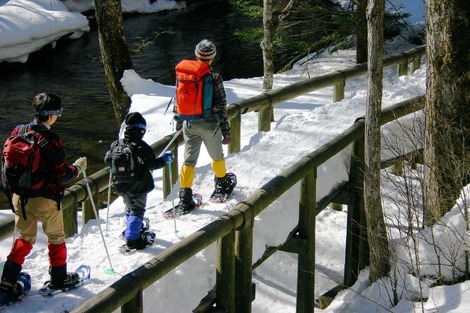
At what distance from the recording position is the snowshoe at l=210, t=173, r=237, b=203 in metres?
6.49

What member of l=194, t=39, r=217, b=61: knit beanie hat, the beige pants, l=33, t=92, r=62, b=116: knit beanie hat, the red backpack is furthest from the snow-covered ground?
l=194, t=39, r=217, b=61: knit beanie hat

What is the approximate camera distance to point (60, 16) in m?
25.0

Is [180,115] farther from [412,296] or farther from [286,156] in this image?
[412,296]

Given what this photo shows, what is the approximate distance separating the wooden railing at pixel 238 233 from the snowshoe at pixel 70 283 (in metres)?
0.64

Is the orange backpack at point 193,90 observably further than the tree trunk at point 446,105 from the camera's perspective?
No

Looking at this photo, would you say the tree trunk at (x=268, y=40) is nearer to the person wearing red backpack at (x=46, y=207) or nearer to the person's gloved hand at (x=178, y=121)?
the person's gloved hand at (x=178, y=121)

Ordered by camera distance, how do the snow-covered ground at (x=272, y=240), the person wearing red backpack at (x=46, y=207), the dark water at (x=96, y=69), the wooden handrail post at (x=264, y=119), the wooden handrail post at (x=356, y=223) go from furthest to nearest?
the dark water at (x=96, y=69) → the wooden handrail post at (x=264, y=119) → the wooden handrail post at (x=356, y=223) → the snow-covered ground at (x=272, y=240) → the person wearing red backpack at (x=46, y=207)

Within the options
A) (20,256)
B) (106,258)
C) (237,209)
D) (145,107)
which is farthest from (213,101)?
(145,107)

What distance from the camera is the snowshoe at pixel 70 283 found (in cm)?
485

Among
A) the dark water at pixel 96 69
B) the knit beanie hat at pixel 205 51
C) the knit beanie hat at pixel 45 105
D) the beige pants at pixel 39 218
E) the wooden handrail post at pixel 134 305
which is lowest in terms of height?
the dark water at pixel 96 69

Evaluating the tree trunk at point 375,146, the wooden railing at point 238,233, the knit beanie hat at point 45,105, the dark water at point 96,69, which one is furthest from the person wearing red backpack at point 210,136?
the dark water at point 96,69

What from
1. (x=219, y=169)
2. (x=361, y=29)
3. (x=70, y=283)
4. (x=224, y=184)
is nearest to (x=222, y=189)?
(x=224, y=184)

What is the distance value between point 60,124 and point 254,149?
754 centimetres

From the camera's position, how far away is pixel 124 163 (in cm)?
537
